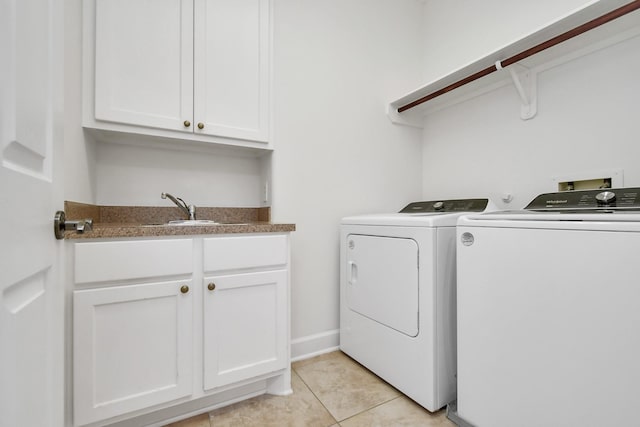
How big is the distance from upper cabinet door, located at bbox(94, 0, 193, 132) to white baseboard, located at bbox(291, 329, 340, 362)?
1509 mm

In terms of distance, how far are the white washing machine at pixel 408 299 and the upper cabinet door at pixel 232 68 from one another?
92cm

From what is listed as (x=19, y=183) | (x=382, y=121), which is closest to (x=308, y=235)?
(x=382, y=121)

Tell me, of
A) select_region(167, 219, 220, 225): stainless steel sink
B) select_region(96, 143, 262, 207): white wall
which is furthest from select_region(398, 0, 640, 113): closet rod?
select_region(167, 219, 220, 225): stainless steel sink

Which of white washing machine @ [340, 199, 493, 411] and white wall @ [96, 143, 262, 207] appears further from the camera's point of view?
white wall @ [96, 143, 262, 207]

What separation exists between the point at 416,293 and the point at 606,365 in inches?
26.2

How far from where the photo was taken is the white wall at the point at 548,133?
139 centimetres

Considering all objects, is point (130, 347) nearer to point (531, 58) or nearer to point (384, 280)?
point (384, 280)

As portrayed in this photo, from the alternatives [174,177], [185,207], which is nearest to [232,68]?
[174,177]

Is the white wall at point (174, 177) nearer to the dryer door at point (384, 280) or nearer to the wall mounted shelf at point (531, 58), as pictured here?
the dryer door at point (384, 280)

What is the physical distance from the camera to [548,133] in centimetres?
165

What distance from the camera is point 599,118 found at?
1465 mm

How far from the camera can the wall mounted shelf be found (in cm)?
127

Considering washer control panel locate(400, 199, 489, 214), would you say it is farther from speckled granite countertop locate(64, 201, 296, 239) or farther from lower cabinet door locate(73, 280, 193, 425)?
lower cabinet door locate(73, 280, 193, 425)

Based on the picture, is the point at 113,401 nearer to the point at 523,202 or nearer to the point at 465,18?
the point at 523,202
